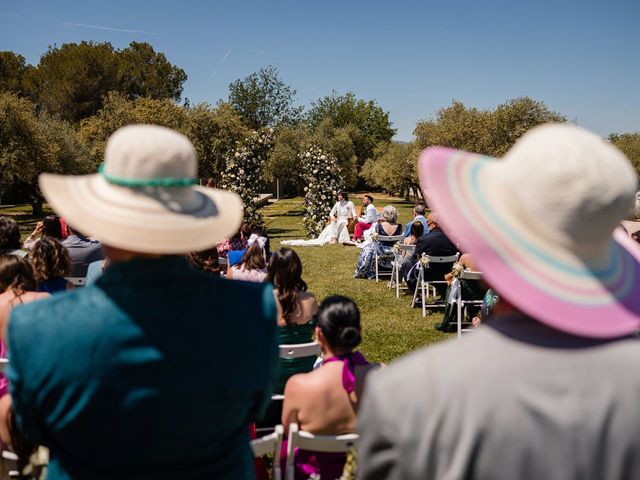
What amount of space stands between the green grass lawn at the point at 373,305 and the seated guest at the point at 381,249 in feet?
1.22

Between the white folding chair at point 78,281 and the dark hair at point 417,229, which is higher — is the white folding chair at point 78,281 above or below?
below

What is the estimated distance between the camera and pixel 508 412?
1.09m

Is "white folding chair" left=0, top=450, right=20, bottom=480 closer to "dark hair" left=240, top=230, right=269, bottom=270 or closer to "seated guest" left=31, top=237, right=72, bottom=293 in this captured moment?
"seated guest" left=31, top=237, right=72, bottom=293

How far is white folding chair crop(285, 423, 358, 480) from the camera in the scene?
109 inches

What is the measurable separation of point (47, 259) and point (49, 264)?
0.15ft

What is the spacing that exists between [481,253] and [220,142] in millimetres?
23554

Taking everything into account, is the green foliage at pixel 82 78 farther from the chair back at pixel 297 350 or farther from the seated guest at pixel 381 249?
the chair back at pixel 297 350

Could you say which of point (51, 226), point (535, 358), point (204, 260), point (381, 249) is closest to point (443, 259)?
point (381, 249)

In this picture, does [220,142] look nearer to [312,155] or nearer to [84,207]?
[312,155]

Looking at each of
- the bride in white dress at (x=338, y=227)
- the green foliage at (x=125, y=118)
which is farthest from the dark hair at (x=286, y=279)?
the green foliage at (x=125, y=118)

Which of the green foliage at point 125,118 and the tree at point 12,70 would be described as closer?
the green foliage at point 125,118

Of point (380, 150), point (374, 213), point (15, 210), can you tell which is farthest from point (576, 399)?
point (380, 150)

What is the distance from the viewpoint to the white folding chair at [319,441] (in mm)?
2760

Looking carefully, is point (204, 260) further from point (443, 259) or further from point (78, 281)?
point (443, 259)
